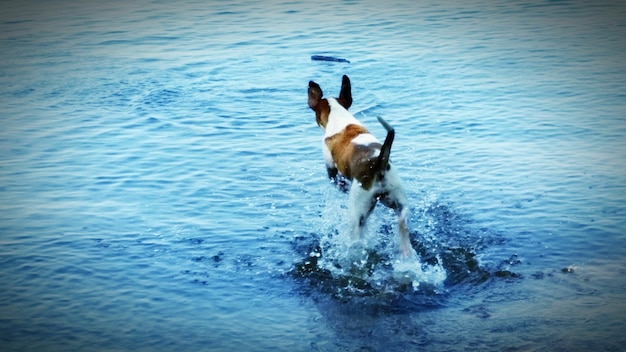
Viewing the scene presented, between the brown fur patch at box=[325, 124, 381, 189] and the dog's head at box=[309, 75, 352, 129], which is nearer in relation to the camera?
the brown fur patch at box=[325, 124, 381, 189]

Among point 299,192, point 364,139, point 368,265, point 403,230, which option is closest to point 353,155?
point 364,139

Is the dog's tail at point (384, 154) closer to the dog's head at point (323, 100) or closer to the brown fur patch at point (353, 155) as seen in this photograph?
the brown fur patch at point (353, 155)

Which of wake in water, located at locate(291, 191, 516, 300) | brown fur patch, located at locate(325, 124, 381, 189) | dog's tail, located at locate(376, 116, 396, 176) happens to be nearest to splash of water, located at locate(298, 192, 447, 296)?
wake in water, located at locate(291, 191, 516, 300)

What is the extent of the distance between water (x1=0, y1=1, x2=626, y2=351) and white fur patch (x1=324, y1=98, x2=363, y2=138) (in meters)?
0.84

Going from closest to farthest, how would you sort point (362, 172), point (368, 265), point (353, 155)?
1. point (362, 172)
2. point (353, 155)
3. point (368, 265)

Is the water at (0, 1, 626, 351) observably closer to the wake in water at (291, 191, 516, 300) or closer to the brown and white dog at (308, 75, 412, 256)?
the wake in water at (291, 191, 516, 300)

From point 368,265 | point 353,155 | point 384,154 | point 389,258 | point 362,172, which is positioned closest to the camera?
point 384,154

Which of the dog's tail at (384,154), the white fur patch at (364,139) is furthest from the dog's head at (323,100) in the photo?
the dog's tail at (384,154)

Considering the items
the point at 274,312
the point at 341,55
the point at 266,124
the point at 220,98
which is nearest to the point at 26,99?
the point at 220,98

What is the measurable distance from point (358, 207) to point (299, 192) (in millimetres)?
2207

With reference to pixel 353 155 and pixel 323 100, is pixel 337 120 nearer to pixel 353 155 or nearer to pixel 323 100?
pixel 323 100

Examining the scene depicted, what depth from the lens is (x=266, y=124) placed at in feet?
37.3

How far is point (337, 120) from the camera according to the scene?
770 centimetres

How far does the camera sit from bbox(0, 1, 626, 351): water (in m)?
6.21
